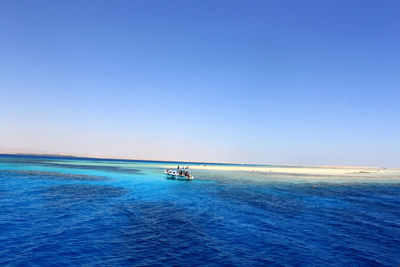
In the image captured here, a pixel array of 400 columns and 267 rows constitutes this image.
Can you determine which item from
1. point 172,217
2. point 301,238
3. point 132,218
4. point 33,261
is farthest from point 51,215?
point 301,238

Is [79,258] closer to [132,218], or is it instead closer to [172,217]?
[132,218]

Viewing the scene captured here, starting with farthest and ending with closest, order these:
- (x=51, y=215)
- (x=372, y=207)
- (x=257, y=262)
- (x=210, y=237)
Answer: (x=372, y=207) < (x=51, y=215) < (x=210, y=237) < (x=257, y=262)

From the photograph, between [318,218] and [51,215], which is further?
[318,218]

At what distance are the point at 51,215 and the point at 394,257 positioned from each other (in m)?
26.8

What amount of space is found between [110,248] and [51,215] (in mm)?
10289

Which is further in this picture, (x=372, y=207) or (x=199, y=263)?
(x=372, y=207)

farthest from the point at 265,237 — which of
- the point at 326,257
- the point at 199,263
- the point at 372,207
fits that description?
the point at 372,207

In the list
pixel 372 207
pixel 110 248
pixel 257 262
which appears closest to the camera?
pixel 257 262

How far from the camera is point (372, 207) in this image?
98.4 feet

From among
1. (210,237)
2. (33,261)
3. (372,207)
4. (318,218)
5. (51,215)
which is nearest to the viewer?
(33,261)

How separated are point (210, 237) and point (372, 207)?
26.3m

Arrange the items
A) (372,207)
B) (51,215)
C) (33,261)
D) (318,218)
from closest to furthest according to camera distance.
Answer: (33,261) < (51,215) < (318,218) < (372,207)

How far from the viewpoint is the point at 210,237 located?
653 inches

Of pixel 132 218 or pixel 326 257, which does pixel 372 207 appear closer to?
pixel 326 257
